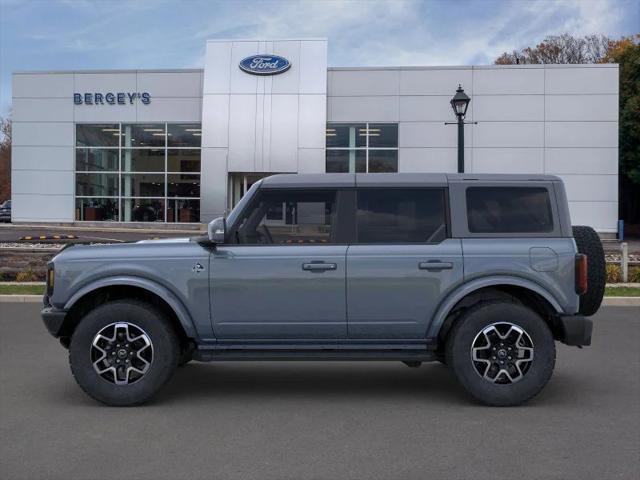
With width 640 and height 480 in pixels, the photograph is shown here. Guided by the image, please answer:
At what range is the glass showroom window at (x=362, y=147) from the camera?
3256cm

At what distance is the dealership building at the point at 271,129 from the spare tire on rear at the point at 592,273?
25.7m

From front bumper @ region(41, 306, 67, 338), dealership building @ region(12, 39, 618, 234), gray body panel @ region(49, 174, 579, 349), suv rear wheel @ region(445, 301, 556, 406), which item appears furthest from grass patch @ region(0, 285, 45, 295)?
dealership building @ region(12, 39, 618, 234)

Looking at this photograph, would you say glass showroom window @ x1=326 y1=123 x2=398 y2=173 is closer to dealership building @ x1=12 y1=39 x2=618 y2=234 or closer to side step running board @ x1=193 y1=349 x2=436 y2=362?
dealership building @ x1=12 y1=39 x2=618 y2=234

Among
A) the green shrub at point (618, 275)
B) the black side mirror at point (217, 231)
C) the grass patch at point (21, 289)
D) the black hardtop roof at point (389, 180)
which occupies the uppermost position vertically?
the black hardtop roof at point (389, 180)

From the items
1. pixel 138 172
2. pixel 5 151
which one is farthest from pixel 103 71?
pixel 5 151

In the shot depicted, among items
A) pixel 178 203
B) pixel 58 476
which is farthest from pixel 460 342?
pixel 178 203

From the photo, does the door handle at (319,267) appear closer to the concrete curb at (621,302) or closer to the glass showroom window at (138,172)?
the concrete curb at (621,302)

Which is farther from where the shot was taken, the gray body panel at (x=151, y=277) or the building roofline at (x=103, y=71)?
the building roofline at (x=103, y=71)

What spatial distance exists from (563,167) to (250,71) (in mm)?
15531

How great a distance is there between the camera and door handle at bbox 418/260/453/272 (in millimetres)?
5367

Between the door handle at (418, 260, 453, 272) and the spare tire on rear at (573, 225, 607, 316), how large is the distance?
1.27 metres

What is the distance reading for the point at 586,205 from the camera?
31297mm

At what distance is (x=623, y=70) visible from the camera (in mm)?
39250

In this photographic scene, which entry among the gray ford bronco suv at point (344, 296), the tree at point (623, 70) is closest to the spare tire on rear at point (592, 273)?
the gray ford bronco suv at point (344, 296)
